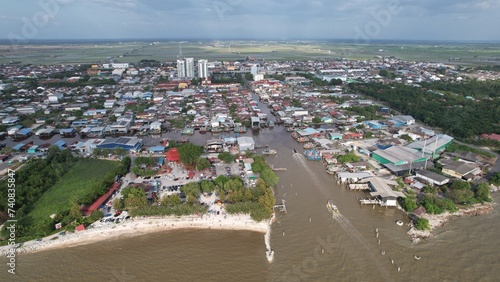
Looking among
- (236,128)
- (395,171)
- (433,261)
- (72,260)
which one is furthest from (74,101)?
(433,261)

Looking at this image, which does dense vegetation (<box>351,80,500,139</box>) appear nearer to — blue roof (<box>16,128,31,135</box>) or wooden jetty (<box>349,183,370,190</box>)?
wooden jetty (<box>349,183,370,190</box>)

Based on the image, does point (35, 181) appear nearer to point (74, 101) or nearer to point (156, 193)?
point (156, 193)

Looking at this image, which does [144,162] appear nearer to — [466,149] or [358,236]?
[358,236]

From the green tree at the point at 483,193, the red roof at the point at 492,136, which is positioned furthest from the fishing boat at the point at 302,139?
the red roof at the point at 492,136

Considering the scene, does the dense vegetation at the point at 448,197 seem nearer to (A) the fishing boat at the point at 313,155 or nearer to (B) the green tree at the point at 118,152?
(A) the fishing boat at the point at 313,155

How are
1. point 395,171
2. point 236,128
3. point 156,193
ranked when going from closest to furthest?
point 156,193
point 395,171
point 236,128

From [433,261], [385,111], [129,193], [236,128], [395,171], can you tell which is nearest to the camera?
[433,261]
